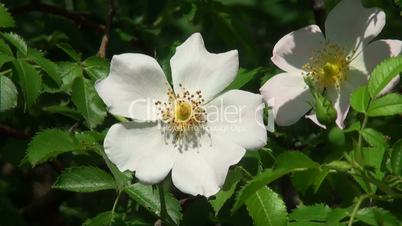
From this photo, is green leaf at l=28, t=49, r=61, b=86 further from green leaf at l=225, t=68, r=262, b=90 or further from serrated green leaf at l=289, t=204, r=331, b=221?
serrated green leaf at l=289, t=204, r=331, b=221

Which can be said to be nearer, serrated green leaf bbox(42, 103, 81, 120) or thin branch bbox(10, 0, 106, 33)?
serrated green leaf bbox(42, 103, 81, 120)

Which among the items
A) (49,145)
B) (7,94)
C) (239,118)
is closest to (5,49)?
(7,94)

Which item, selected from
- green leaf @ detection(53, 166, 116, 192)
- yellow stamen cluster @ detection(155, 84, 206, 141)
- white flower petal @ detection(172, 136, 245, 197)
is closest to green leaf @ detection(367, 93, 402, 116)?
white flower petal @ detection(172, 136, 245, 197)

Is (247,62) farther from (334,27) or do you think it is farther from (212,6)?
(334,27)

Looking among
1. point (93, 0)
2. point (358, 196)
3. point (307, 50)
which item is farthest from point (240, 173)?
point (93, 0)

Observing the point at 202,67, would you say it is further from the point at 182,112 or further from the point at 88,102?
the point at 88,102

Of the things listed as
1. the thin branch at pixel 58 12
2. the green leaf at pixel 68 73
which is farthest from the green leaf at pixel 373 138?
the thin branch at pixel 58 12
